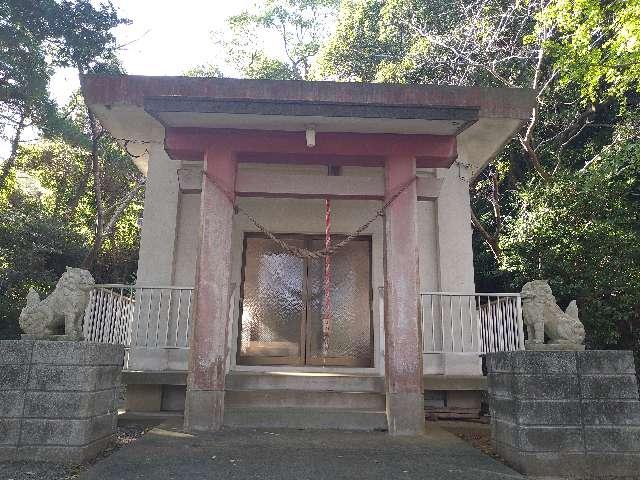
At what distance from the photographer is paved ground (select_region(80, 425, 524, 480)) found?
136 inches

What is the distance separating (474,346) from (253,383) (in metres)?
3.12

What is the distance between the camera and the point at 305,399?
552cm

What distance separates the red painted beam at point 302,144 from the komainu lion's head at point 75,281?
5.93 ft

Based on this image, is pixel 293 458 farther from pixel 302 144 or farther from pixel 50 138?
pixel 50 138

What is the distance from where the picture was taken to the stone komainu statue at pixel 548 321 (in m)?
3.93

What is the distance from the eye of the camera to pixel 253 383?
5.77 metres

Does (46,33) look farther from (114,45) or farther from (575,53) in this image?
(575,53)

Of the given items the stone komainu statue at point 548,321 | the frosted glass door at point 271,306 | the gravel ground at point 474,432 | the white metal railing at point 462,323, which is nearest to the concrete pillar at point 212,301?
the frosted glass door at point 271,306

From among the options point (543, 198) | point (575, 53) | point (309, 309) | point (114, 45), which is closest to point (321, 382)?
point (309, 309)

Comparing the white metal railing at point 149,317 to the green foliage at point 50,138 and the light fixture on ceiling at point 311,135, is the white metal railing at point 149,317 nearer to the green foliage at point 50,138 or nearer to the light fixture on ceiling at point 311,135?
the light fixture on ceiling at point 311,135

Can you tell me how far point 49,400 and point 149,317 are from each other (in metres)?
2.63

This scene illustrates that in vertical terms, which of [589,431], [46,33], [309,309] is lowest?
[589,431]

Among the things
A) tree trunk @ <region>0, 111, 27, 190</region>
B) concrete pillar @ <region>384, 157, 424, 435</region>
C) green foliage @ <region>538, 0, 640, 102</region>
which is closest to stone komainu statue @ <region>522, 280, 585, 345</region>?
concrete pillar @ <region>384, 157, 424, 435</region>

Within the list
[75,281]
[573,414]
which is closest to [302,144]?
[75,281]
